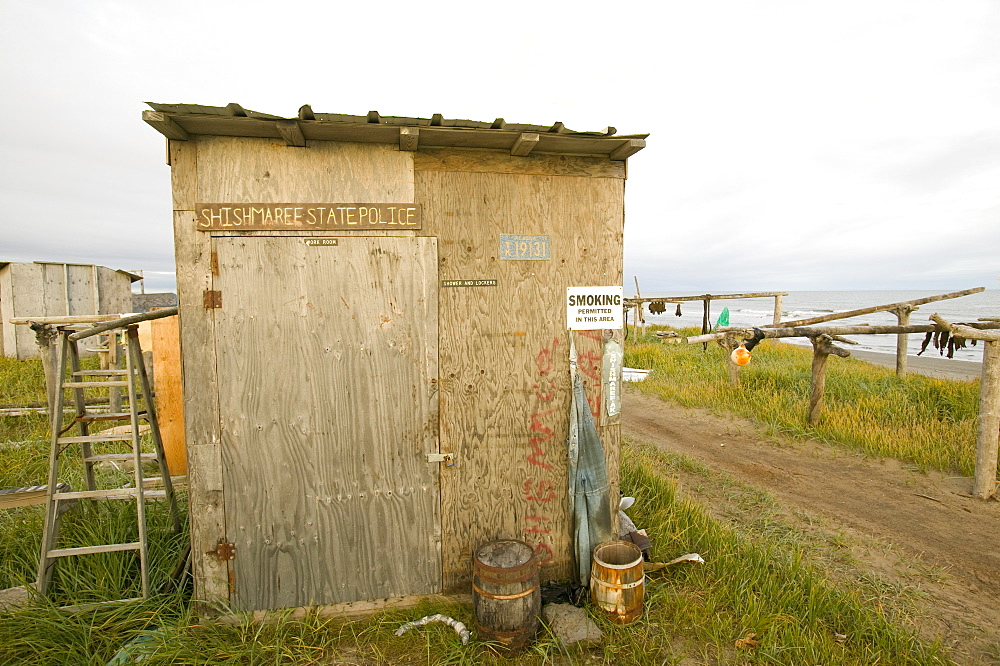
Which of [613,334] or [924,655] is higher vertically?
[613,334]

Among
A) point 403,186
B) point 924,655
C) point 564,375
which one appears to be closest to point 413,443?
point 564,375

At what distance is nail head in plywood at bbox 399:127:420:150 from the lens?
3086mm

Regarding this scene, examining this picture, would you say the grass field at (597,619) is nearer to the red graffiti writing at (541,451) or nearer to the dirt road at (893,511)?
the dirt road at (893,511)

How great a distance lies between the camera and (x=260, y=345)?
3.28 m

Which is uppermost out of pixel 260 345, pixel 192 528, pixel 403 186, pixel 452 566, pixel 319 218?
pixel 403 186

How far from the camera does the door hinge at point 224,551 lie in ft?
11.0

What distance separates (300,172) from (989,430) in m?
7.66

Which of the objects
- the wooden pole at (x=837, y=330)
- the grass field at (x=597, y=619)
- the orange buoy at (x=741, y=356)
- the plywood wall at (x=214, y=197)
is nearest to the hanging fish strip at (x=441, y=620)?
the grass field at (x=597, y=619)

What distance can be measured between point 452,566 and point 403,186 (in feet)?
9.45

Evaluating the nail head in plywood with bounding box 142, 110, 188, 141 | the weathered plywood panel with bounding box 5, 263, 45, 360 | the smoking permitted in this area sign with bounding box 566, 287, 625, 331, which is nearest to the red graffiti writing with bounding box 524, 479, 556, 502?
the smoking permitted in this area sign with bounding box 566, 287, 625, 331

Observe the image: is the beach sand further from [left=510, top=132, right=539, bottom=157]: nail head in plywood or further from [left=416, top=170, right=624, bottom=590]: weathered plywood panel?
[left=510, top=132, right=539, bottom=157]: nail head in plywood

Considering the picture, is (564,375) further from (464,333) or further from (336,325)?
(336,325)

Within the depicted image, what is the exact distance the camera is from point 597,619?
339cm

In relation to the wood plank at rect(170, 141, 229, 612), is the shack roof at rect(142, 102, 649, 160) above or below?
above
